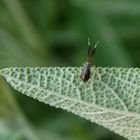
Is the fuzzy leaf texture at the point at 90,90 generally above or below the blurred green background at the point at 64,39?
above

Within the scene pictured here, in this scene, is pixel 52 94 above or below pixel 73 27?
above

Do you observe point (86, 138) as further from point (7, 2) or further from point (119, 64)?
point (7, 2)

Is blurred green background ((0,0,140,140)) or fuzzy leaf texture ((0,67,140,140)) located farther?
blurred green background ((0,0,140,140))

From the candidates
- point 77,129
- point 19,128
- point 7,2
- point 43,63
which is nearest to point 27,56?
point 43,63

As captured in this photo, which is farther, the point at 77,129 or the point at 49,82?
the point at 77,129

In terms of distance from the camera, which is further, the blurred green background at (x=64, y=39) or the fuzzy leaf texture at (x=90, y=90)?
the blurred green background at (x=64, y=39)
